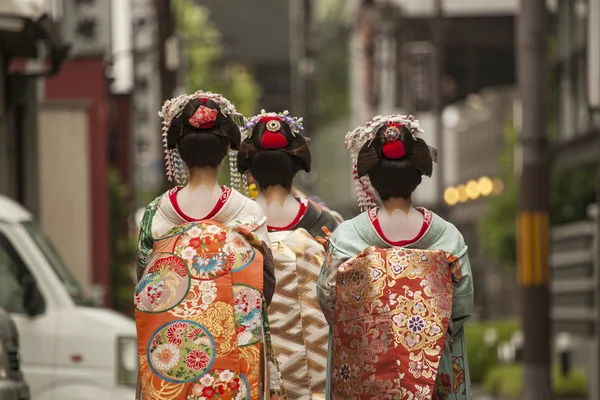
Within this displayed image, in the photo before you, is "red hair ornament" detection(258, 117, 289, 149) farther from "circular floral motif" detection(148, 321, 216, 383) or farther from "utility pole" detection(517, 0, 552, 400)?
"utility pole" detection(517, 0, 552, 400)

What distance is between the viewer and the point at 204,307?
6.88 meters

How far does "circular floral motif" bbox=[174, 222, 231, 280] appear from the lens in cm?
696

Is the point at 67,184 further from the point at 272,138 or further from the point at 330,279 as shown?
the point at 330,279

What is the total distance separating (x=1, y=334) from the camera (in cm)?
961

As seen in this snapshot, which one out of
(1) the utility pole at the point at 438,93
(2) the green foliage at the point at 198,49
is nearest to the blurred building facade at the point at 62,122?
(1) the utility pole at the point at 438,93

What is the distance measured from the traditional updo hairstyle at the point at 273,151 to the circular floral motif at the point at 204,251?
145cm

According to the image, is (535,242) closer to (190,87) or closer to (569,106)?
(569,106)

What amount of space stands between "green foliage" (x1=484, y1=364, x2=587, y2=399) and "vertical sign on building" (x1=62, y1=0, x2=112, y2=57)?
7864 millimetres

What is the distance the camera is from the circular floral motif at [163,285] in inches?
271

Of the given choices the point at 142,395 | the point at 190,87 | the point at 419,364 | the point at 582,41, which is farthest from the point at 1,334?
the point at 190,87

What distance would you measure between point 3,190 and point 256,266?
11179 millimetres

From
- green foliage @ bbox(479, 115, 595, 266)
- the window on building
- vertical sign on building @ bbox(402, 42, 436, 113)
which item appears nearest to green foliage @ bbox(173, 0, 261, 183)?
green foliage @ bbox(479, 115, 595, 266)

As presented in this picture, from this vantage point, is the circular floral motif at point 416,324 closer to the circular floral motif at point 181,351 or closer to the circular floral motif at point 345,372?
the circular floral motif at point 345,372

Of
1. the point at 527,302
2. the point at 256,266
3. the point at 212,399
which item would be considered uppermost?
the point at 256,266
